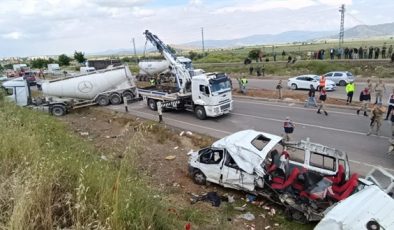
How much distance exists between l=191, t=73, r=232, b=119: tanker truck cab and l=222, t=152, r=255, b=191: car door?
30.9 feet

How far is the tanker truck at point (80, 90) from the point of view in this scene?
2627 cm

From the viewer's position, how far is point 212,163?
10680mm

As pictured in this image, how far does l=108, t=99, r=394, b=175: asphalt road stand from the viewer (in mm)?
12938

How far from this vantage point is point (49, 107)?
81.3 ft

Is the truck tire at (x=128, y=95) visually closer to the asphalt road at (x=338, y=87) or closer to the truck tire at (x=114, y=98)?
the truck tire at (x=114, y=98)

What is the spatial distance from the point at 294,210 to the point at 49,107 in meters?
20.7

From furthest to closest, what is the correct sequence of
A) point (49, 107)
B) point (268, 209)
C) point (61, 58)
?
1. point (61, 58)
2. point (49, 107)
3. point (268, 209)

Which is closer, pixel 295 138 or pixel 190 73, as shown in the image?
pixel 295 138

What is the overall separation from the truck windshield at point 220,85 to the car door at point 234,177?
31.8 ft

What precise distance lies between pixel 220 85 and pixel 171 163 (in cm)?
818

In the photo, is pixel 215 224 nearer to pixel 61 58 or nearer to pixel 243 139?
pixel 243 139

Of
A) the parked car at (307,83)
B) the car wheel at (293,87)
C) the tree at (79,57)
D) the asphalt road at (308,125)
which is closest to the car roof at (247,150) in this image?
the asphalt road at (308,125)

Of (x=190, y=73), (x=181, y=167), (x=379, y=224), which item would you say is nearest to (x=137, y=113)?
(x=190, y=73)

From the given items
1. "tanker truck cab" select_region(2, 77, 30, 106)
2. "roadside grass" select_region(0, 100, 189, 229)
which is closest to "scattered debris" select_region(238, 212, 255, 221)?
"roadside grass" select_region(0, 100, 189, 229)
